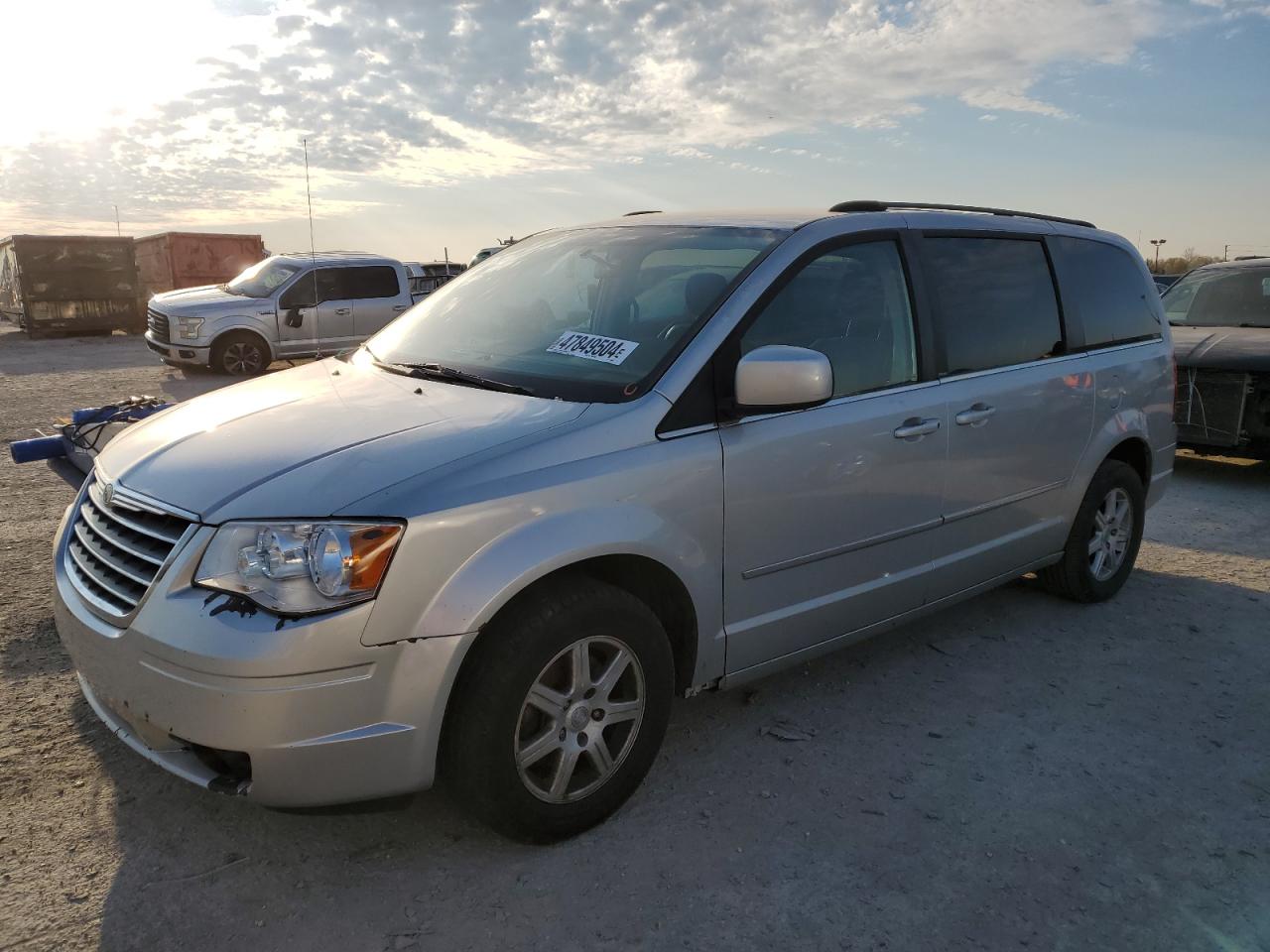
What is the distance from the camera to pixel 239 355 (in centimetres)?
1393

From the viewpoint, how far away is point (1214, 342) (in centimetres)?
766

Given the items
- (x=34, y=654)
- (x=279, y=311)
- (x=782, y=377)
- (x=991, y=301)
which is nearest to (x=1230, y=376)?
(x=991, y=301)

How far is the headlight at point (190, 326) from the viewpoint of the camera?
13.5 metres

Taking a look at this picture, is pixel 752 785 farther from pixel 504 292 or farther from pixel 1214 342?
pixel 1214 342

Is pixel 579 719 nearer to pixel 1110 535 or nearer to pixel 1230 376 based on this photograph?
pixel 1110 535

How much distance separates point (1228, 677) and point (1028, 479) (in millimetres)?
1117

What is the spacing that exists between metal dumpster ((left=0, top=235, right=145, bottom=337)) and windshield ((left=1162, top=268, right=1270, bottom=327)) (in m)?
21.3

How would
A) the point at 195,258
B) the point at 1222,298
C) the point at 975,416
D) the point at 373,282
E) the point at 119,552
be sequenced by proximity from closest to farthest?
the point at 119,552
the point at 975,416
the point at 1222,298
the point at 373,282
the point at 195,258

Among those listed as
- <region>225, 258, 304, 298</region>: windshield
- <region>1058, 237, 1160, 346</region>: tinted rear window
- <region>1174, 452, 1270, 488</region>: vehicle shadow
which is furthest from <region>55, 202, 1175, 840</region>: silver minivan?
<region>225, 258, 304, 298</region>: windshield

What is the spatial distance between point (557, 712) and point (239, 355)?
41.5ft

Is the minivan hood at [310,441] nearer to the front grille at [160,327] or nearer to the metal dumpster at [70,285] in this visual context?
the front grille at [160,327]

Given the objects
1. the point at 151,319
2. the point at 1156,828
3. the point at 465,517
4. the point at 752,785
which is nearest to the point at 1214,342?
the point at 1156,828

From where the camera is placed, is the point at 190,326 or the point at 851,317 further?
the point at 190,326

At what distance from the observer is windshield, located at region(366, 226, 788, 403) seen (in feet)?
10.2
